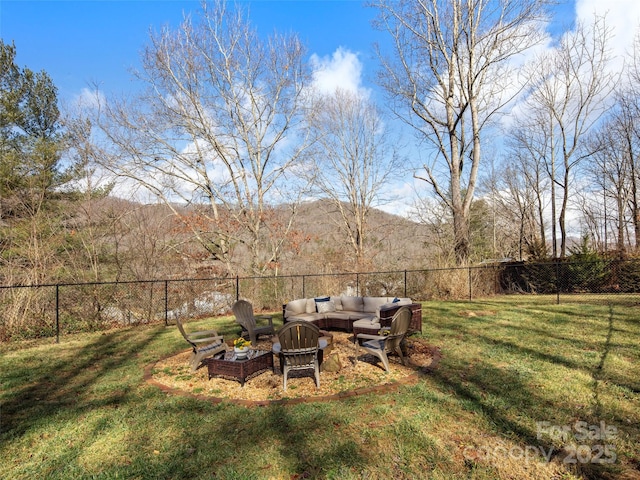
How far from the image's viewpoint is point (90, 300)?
361 inches

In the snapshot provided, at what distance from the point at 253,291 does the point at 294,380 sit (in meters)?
7.85

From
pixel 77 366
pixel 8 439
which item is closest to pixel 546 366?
pixel 8 439

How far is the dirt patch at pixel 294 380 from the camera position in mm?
4270

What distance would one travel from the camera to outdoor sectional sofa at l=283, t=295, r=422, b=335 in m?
7.46

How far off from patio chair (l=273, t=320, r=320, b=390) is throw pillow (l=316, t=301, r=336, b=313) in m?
3.91

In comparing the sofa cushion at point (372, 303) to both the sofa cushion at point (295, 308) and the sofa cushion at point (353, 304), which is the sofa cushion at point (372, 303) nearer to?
the sofa cushion at point (353, 304)

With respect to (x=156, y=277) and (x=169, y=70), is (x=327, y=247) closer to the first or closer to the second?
(x=156, y=277)

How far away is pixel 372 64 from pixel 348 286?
11601 mm

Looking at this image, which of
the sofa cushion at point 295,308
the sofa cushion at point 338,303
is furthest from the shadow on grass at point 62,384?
the sofa cushion at point 338,303

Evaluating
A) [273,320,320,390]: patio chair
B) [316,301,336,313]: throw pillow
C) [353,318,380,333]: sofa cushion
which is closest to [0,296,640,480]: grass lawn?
[273,320,320,390]: patio chair

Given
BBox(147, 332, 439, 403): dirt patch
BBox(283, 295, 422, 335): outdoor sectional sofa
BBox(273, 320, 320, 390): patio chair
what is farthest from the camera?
BBox(283, 295, 422, 335): outdoor sectional sofa

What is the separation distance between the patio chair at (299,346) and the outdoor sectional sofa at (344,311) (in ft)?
9.37

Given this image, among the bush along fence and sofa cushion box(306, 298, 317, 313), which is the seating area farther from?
the bush along fence

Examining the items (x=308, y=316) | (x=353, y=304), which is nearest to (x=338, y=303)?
(x=353, y=304)
